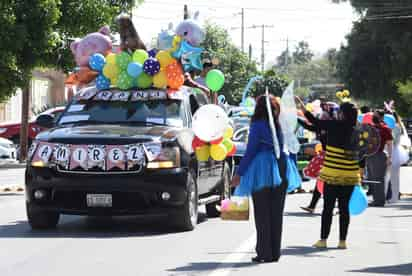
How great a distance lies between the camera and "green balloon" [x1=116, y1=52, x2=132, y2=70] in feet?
50.1

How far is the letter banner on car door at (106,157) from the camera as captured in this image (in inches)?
523

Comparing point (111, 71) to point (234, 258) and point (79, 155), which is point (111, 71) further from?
point (234, 258)

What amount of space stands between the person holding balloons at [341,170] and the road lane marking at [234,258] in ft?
2.80

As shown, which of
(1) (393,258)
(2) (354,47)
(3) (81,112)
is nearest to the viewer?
(1) (393,258)

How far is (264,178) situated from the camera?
36.9ft

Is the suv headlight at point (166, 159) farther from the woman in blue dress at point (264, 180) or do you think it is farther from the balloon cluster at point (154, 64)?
the woman in blue dress at point (264, 180)

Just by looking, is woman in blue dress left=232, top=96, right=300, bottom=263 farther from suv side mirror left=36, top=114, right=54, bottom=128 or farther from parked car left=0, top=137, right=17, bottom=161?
parked car left=0, top=137, right=17, bottom=161

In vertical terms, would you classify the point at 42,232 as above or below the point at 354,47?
below

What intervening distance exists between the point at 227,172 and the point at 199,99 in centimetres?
151

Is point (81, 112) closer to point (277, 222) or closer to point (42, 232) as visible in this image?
point (42, 232)

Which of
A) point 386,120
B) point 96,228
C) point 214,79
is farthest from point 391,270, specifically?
point 386,120

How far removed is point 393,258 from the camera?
469 inches

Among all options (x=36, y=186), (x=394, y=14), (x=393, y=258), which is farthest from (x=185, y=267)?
(x=394, y=14)

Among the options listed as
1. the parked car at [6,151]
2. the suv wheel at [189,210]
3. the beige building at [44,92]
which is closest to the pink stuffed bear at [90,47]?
the suv wheel at [189,210]
